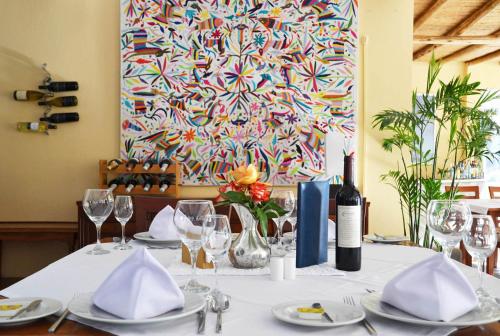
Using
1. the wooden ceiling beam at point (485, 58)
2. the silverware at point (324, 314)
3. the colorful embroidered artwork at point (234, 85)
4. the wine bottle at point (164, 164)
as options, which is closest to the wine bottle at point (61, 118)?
the colorful embroidered artwork at point (234, 85)

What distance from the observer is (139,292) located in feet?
3.18

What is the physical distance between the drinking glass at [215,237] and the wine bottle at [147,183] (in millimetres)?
2728

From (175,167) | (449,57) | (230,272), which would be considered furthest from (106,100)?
(449,57)

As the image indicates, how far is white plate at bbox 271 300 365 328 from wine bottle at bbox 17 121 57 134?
11.5 feet

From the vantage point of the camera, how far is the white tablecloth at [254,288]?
0.94 meters

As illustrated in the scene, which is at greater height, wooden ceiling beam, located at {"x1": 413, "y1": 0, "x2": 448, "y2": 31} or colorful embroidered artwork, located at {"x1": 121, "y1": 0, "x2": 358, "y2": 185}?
wooden ceiling beam, located at {"x1": 413, "y1": 0, "x2": 448, "y2": 31}

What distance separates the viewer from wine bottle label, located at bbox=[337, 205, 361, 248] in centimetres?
138

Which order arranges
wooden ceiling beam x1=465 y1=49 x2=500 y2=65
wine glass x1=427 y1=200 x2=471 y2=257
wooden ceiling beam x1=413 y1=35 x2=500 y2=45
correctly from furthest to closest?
wooden ceiling beam x1=465 y1=49 x2=500 y2=65 → wooden ceiling beam x1=413 y1=35 x2=500 y2=45 → wine glass x1=427 y1=200 x2=471 y2=257

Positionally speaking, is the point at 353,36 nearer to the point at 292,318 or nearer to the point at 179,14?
the point at 179,14

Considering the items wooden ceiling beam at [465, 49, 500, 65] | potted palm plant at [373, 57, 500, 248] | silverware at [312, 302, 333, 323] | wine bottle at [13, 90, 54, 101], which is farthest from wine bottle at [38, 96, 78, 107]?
wooden ceiling beam at [465, 49, 500, 65]

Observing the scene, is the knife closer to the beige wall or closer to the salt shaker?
the salt shaker

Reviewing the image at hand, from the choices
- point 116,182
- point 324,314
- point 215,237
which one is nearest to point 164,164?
point 116,182

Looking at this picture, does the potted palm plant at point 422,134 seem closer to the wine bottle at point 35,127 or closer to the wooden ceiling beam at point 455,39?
the wine bottle at point 35,127

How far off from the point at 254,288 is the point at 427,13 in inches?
199
